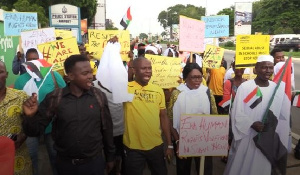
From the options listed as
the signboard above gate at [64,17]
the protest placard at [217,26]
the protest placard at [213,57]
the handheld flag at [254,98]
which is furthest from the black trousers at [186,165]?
the signboard above gate at [64,17]

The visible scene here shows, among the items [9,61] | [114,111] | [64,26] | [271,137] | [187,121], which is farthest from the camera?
[64,26]

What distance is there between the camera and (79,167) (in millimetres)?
2334

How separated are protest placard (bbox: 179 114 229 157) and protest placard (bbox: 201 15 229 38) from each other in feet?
13.7

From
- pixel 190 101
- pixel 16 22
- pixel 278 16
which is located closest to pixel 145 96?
pixel 190 101

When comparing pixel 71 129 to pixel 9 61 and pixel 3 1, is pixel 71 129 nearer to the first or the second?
pixel 9 61

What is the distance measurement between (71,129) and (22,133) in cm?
39

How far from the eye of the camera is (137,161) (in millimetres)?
2768

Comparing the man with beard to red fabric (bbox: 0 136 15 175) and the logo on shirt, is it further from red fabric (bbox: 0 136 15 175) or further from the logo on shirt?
red fabric (bbox: 0 136 15 175)

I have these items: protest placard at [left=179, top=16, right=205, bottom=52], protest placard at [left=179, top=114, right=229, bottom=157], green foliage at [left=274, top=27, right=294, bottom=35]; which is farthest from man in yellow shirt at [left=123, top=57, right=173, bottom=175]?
green foliage at [left=274, top=27, right=294, bottom=35]

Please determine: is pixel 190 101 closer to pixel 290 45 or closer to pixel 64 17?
pixel 64 17

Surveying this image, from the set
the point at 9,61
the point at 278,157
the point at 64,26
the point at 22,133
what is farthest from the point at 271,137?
the point at 64,26

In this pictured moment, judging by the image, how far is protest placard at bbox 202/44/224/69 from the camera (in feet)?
18.0

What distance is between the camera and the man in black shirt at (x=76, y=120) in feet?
7.34

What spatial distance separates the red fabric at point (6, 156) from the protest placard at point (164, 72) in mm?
2625
